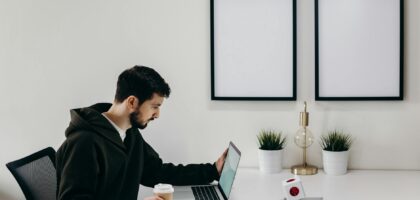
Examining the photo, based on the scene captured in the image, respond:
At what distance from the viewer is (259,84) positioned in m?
2.68

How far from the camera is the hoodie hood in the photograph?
1.88 m

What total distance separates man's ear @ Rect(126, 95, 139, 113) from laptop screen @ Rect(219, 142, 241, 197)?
48 cm

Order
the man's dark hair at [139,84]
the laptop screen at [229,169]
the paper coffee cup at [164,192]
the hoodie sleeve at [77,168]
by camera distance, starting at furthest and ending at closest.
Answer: the laptop screen at [229,169]
the man's dark hair at [139,84]
the paper coffee cup at [164,192]
the hoodie sleeve at [77,168]

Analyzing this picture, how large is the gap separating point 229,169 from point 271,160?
43 centimetres

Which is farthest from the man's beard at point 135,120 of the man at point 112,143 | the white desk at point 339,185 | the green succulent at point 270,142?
the green succulent at point 270,142

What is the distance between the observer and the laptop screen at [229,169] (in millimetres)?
2121

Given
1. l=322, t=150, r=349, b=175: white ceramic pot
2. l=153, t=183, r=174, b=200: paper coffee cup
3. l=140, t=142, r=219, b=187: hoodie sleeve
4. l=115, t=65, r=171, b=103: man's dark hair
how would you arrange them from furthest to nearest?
l=322, t=150, r=349, b=175: white ceramic pot → l=140, t=142, r=219, b=187: hoodie sleeve → l=115, t=65, r=171, b=103: man's dark hair → l=153, t=183, r=174, b=200: paper coffee cup

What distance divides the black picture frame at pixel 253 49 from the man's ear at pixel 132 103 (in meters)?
0.76

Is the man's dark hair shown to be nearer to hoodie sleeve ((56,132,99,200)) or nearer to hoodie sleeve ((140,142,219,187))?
hoodie sleeve ((56,132,99,200))

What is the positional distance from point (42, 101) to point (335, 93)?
1584mm

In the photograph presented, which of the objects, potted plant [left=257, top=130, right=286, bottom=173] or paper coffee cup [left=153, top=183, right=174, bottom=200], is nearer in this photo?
paper coffee cup [left=153, top=183, right=174, bottom=200]

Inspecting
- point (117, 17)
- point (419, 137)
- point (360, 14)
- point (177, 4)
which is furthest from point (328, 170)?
point (117, 17)

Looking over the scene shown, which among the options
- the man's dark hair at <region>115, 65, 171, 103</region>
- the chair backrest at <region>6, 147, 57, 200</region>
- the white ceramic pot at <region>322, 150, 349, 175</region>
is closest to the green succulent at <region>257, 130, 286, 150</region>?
the white ceramic pot at <region>322, 150, 349, 175</region>

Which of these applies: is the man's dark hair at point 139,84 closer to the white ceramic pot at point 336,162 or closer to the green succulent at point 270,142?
the green succulent at point 270,142
